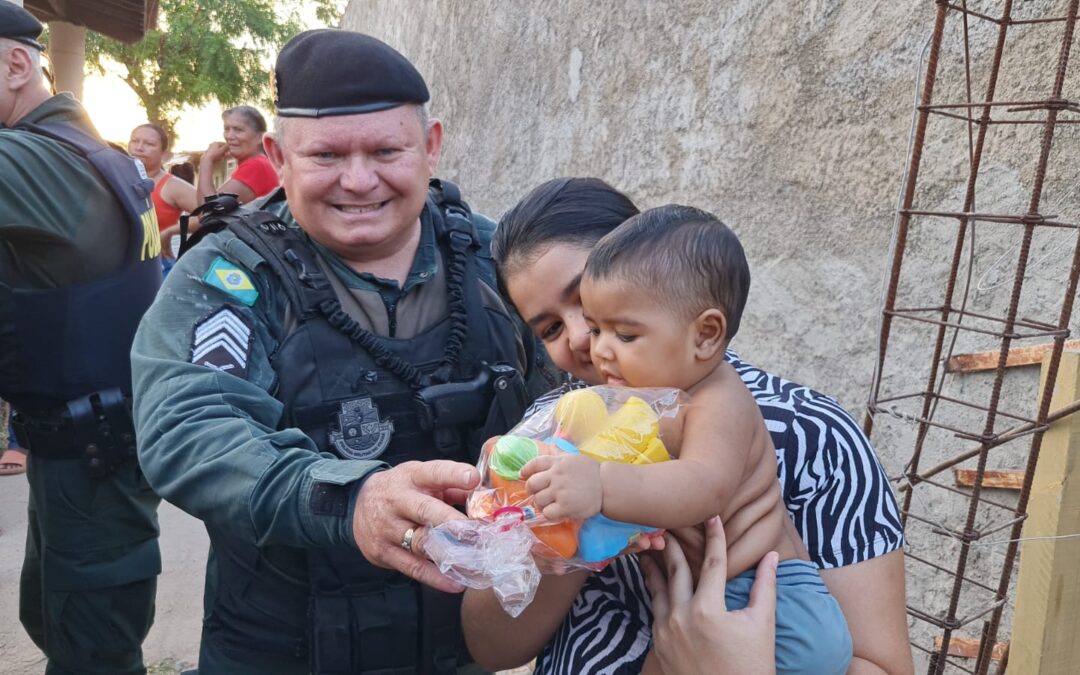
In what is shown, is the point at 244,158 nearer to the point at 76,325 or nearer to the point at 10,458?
the point at 10,458

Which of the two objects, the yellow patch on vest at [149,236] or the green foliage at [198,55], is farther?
the green foliage at [198,55]

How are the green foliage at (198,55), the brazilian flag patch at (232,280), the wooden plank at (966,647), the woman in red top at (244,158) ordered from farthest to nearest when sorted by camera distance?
the green foliage at (198,55)
the woman in red top at (244,158)
the wooden plank at (966,647)
the brazilian flag patch at (232,280)

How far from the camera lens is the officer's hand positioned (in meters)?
1.40

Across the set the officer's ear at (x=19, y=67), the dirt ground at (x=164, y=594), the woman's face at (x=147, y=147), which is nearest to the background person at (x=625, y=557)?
the officer's ear at (x=19, y=67)

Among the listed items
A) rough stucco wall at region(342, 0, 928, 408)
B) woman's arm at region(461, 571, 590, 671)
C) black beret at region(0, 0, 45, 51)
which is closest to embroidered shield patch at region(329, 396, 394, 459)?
woman's arm at region(461, 571, 590, 671)

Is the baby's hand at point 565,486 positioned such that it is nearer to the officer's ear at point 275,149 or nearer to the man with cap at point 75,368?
the officer's ear at point 275,149

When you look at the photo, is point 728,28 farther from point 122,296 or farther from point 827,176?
point 122,296

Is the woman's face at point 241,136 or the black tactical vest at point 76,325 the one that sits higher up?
the woman's face at point 241,136

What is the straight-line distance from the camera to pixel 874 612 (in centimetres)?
145

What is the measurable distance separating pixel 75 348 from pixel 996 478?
2.91m

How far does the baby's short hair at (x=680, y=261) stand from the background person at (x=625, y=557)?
0.19m

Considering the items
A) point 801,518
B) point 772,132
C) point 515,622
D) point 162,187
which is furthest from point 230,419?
point 162,187

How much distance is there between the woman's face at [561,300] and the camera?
1.64 m

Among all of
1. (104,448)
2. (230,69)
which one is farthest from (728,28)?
(230,69)
